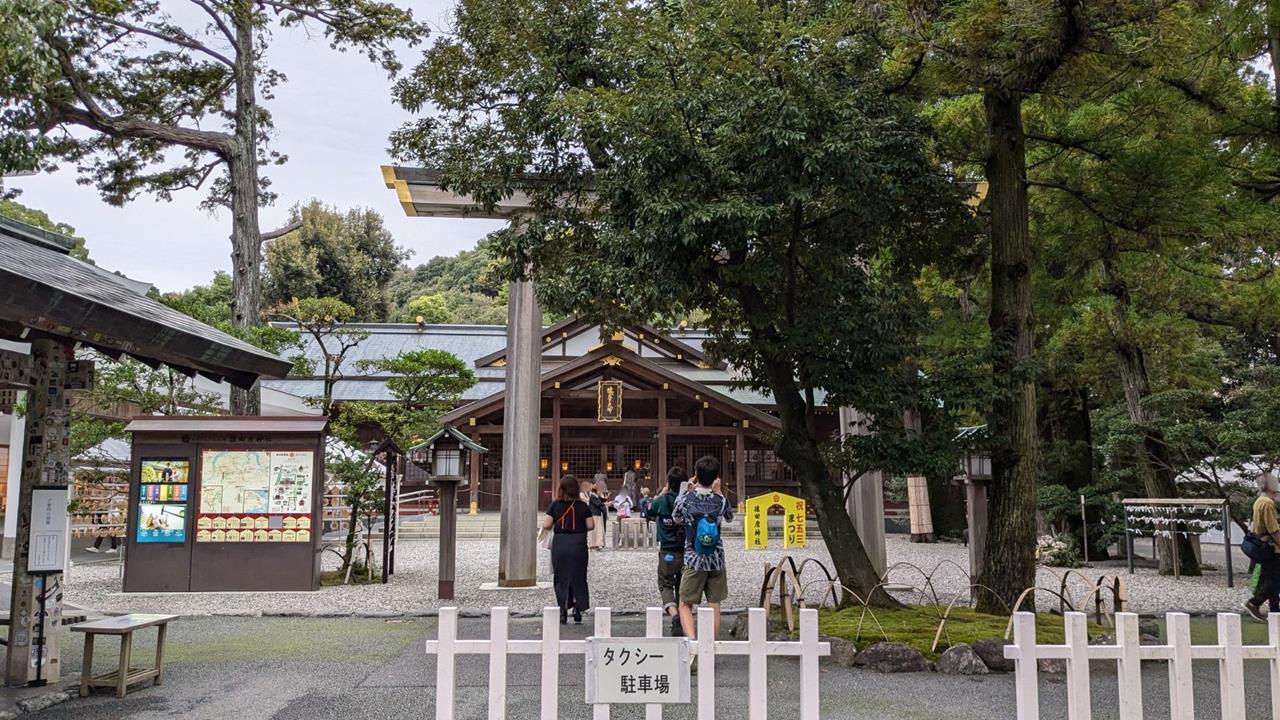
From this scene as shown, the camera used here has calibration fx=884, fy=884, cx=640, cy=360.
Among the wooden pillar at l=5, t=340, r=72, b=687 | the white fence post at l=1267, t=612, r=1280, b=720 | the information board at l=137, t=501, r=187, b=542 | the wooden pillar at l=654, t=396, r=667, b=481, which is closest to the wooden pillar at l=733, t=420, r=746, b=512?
the wooden pillar at l=654, t=396, r=667, b=481

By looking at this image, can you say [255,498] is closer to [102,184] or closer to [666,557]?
[666,557]

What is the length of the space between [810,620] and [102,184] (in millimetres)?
15882

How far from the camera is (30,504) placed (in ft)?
18.7

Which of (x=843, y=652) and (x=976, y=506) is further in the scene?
(x=976, y=506)

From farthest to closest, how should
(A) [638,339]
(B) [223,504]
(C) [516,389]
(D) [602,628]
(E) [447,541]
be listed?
1. (A) [638,339]
2. (C) [516,389]
3. (B) [223,504]
4. (E) [447,541]
5. (D) [602,628]


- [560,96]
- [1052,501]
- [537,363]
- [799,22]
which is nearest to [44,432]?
[560,96]

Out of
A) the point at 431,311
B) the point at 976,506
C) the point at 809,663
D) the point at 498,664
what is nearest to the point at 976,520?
the point at 976,506

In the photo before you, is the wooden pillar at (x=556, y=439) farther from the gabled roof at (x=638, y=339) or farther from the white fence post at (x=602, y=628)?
the white fence post at (x=602, y=628)

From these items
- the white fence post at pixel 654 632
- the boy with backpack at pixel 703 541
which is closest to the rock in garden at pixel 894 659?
the boy with backpack at pixel 703 541

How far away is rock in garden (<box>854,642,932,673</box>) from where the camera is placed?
6387 millimetres

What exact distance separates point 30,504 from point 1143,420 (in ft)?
46.7

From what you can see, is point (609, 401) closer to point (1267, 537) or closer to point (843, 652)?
point (1267, 537)

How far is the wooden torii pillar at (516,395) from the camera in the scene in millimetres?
10992

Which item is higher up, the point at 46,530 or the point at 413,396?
the point at 413,396
